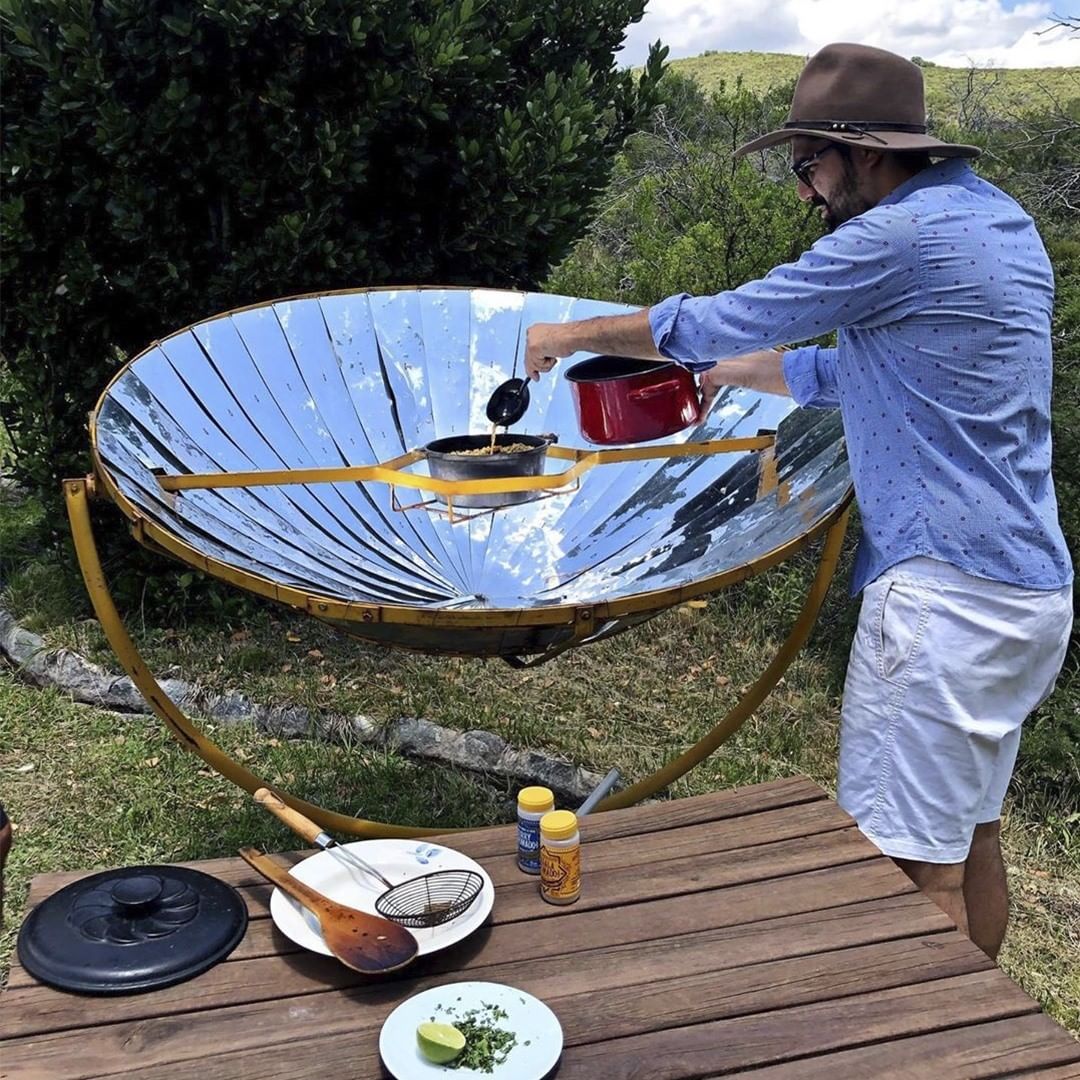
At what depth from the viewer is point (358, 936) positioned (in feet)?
7.99

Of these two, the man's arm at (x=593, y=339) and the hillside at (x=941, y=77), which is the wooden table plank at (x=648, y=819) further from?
the hillside at (x=941, y=77)

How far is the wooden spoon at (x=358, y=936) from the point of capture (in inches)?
93.6

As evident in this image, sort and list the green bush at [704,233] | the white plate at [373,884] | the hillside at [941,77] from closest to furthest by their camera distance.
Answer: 1. the white plate at [373,884]
2. the green bush at [704,233]
3. the hillside at [941,77]

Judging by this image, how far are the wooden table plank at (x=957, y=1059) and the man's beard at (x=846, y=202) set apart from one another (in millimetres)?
1664

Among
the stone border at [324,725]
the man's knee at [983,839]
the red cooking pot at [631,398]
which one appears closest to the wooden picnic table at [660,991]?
the man's knee at [983,839]

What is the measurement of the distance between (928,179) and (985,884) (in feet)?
5.77

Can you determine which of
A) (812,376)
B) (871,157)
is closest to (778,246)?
(812,376)

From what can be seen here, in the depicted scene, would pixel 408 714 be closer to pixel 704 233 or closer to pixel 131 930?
pixel 131 930

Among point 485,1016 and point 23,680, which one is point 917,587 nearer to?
point 485,1016

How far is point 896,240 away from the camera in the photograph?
2.51 meters

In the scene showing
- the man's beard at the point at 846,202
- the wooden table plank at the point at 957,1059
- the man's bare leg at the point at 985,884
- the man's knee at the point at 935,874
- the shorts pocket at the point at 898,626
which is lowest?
the man's bare leg at the point at 985,884

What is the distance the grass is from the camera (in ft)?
13.4

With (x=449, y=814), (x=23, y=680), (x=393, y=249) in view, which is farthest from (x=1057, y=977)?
(x=23, y=680)

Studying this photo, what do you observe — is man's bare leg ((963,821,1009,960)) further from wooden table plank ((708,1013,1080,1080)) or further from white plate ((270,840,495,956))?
white plate ((270,840,495,956))
